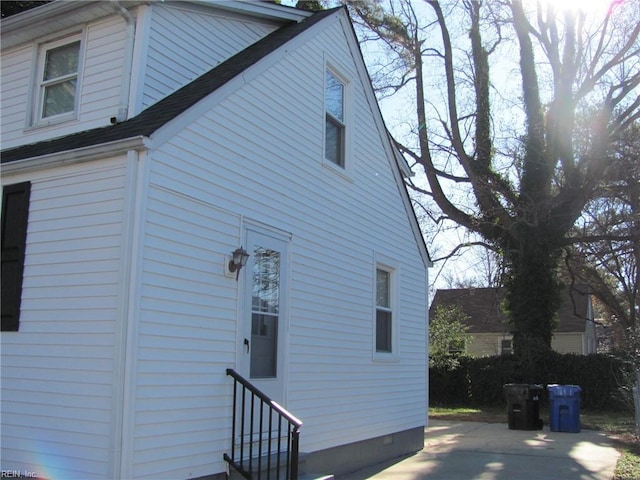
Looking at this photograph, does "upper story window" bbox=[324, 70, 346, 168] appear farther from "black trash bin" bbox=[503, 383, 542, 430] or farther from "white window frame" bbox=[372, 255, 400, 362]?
"black trash bin" bbox=[503, 383, 542, 430]

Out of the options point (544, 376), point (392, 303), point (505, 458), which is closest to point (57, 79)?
point (392, 303)

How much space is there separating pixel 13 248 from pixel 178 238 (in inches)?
63.1

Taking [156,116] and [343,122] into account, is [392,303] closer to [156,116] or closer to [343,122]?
[343,122]

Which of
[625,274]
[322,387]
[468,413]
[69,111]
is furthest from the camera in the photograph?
[625,274]

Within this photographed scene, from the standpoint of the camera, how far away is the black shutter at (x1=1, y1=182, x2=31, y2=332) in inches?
223

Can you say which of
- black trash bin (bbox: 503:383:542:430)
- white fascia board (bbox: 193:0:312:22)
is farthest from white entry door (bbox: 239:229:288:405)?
black trash bin (bbox: 503:383:542:430)

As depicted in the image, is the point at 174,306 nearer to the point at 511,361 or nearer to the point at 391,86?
the point at 511,361

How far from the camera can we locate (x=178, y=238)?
5633 millimetres

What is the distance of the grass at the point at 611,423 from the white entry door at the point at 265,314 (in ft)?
15.9

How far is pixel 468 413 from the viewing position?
59.7 ft

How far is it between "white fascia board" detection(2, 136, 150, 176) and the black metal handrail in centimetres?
236

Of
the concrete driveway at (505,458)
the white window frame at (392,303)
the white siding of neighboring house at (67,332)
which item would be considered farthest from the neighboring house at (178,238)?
the concrete driveway at (505,458)

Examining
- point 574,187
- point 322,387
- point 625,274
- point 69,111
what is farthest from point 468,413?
point 625,274

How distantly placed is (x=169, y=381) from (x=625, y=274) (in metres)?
32.7
